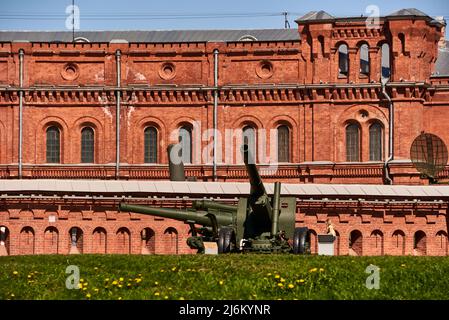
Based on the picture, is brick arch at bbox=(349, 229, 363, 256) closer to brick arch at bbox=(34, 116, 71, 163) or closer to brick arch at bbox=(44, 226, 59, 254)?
brick arch at bbox=(44, 226, 59, 254)

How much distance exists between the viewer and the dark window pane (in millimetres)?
72062

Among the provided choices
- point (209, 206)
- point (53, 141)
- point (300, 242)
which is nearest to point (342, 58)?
point (53, 141)

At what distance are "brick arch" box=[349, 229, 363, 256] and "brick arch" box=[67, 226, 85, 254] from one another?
407 inches

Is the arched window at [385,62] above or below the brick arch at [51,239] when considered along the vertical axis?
above

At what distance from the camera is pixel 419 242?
5959cm

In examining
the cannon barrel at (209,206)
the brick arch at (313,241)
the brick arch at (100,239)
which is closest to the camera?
the cannon barrel at (209,206)

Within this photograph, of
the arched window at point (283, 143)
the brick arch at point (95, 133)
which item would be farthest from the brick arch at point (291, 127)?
the brick arch at point (95, 133)

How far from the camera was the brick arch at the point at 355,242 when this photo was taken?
59.7m

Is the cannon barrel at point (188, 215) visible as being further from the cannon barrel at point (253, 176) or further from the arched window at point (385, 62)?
the arched window at point (385, 62)

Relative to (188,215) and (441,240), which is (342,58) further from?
(188,215)

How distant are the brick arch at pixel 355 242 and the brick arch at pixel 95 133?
1652cm

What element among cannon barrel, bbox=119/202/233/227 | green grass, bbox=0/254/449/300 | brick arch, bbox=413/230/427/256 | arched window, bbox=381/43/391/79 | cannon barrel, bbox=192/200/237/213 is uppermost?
arched window, bbox=381/43/391/79

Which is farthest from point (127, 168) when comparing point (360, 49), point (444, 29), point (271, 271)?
point (271, 271)

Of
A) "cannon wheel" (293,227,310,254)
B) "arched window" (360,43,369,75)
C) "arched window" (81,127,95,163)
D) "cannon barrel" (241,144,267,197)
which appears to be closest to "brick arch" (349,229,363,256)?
"arched window" (360,43,369,75)
